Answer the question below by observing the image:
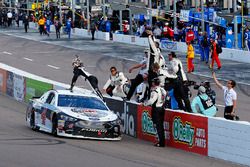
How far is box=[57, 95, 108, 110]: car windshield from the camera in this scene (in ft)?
66.5

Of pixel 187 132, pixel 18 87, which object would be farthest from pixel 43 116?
pixel 18 87

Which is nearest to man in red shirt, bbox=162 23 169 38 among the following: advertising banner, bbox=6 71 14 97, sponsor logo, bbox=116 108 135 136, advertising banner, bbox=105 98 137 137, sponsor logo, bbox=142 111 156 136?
advertising banner, bbox=6 71 14 97

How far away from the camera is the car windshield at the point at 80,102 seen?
20.3 m

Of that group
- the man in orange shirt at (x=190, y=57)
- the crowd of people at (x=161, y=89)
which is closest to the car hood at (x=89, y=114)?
the crowd of people at (x=161, y=89)

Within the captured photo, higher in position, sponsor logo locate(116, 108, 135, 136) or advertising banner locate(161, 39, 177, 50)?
sponsor logo locate(116, 108, 135, 136)

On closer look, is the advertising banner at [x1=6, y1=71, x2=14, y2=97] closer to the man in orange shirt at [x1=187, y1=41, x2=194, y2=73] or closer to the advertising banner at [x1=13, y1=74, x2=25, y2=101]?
the advertising banner at [x1=13, y1=74, x2=25, y2=101]

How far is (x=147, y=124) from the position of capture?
20.0 metres

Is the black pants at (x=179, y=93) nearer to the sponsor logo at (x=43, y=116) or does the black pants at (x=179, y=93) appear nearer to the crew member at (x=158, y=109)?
the crew member at (x=158, y=109)

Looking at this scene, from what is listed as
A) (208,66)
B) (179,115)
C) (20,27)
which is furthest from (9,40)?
(179,115)

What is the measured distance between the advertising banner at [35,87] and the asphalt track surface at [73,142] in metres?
0.53

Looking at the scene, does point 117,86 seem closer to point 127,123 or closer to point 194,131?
point 127,123

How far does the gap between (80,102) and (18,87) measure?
10167mm

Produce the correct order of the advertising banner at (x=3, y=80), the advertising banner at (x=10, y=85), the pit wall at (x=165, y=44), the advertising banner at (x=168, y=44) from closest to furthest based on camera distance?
the advertising banner at (x=10, y=85)
the advertising banner at (x=3, y=80)
the pit wall at (x=165, y=44)
the advertising banner at (x=168, y=44)

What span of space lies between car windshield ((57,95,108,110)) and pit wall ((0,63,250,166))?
91 centimetres
